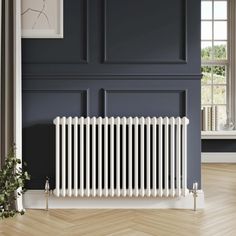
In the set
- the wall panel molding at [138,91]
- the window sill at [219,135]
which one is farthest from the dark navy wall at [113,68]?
the window sill at [219,135]

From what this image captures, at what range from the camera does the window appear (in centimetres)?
616

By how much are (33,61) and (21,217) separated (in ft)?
4.33

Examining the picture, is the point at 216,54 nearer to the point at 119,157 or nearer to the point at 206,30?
the point at 206,30

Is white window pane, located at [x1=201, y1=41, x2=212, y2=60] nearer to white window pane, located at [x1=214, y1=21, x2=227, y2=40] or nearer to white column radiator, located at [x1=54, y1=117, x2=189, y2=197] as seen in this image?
white window pane, located at [x1=214, y1=21, x2=227, y2=40]

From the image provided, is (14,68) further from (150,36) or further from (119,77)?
(150,36)

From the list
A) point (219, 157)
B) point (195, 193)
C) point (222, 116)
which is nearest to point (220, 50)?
point (222, 116)

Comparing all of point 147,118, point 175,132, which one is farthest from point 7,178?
point 175,132

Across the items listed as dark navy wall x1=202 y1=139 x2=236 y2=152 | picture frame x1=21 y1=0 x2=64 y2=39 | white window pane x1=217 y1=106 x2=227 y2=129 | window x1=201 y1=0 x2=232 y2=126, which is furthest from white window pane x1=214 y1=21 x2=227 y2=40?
picture frame x1=21 y1=0 x2=64 y2=39

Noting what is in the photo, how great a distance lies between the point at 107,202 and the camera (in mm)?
3428

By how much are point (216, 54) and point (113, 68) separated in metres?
3.21

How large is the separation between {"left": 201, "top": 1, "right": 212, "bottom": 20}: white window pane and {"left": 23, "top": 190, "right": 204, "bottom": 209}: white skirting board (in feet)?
11.8

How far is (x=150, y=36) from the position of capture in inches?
136

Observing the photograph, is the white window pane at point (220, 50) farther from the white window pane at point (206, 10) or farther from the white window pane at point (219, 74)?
the white window pane at point (206, 10)

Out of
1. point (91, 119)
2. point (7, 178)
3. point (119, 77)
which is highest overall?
point (119, 77)
